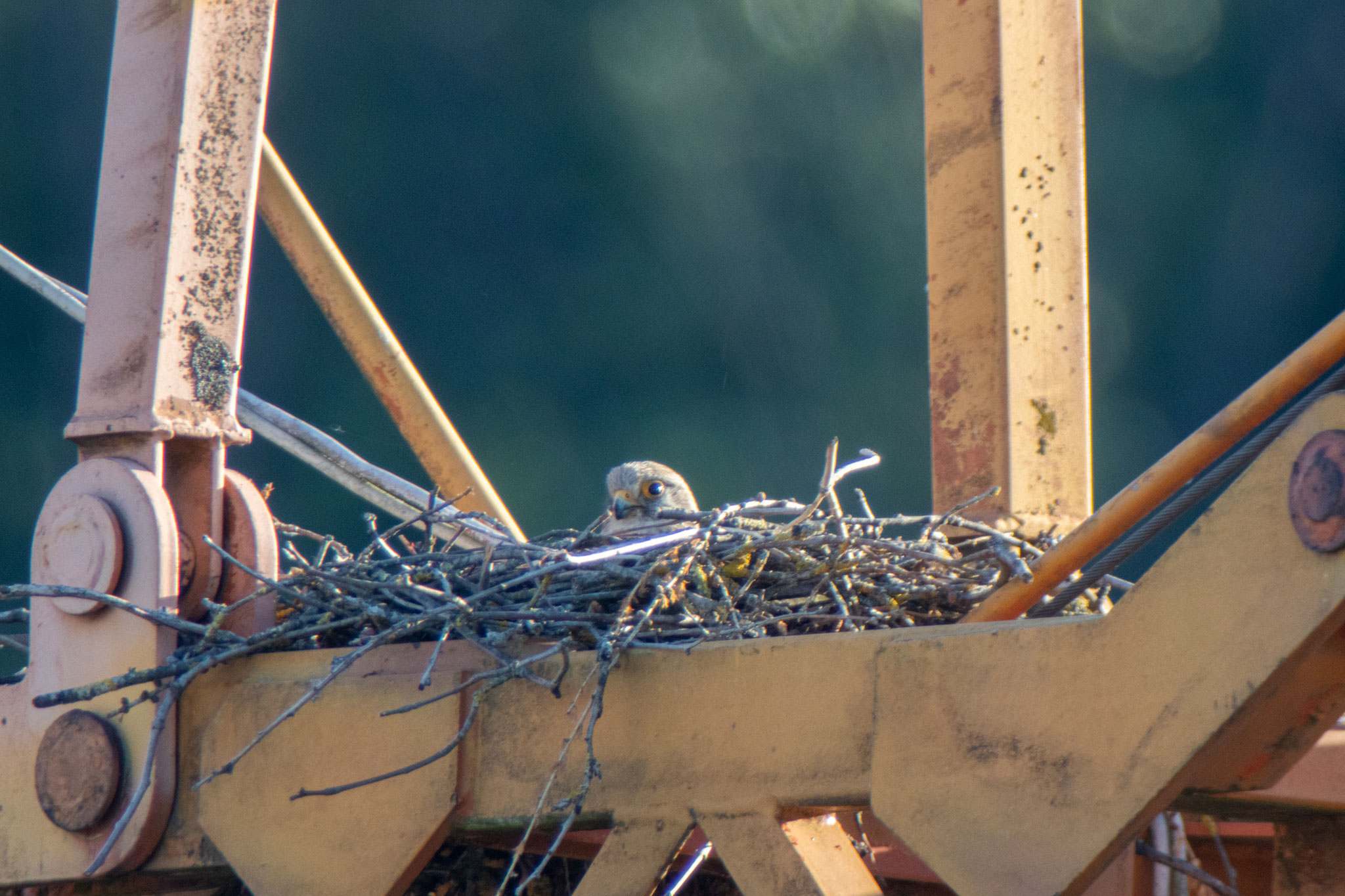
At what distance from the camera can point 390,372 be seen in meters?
4.34

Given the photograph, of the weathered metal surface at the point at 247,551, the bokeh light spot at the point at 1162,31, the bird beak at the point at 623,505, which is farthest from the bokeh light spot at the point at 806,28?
the weathered metal surface at the point at 247,551

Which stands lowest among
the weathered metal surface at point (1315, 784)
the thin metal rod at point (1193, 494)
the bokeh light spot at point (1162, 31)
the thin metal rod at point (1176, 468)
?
the weathered metal surface at point (1315, 784)

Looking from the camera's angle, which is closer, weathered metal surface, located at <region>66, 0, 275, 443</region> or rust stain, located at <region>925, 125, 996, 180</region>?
weathered metal surface, located at <region>66, 0, 275, 443</region>

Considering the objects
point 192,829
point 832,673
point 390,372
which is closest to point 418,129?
point 390,372

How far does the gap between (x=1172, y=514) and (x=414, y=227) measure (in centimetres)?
802

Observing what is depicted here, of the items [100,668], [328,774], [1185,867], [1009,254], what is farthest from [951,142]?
[100,668]

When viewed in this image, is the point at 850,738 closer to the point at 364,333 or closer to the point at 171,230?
the point at 171,230

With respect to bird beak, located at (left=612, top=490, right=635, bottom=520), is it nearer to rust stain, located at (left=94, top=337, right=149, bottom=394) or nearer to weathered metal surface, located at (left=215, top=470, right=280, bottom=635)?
weathered metal surface, located at (left=215, top=470, right=280, bottom=635)

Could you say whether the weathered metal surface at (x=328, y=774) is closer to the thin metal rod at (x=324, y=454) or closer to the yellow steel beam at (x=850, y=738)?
the yellow steel beam at (x=850, y=738)

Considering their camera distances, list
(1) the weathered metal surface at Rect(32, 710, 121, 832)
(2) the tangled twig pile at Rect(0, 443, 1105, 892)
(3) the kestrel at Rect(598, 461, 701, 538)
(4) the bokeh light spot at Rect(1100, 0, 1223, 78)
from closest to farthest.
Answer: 1. (2) the tangled twig pile at Rect(0, 443, 1105, 892)
2. (1) the weathered metal surface at Rect(32, 710, 121, 832)
3. (3) the kestrel at Rect(598, 461, 701, 538)
4. (4) the bokeh light spot at Rect(1100, 0, 1223, 78)

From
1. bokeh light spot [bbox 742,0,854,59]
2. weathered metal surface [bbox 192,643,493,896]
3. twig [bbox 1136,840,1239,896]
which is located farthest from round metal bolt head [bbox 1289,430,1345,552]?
bokeh light spot [bbox 742,0,854,59]

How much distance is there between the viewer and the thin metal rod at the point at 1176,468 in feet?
5.32

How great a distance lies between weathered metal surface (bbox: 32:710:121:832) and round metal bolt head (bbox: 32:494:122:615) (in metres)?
0.21

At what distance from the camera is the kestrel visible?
4.43 metres
